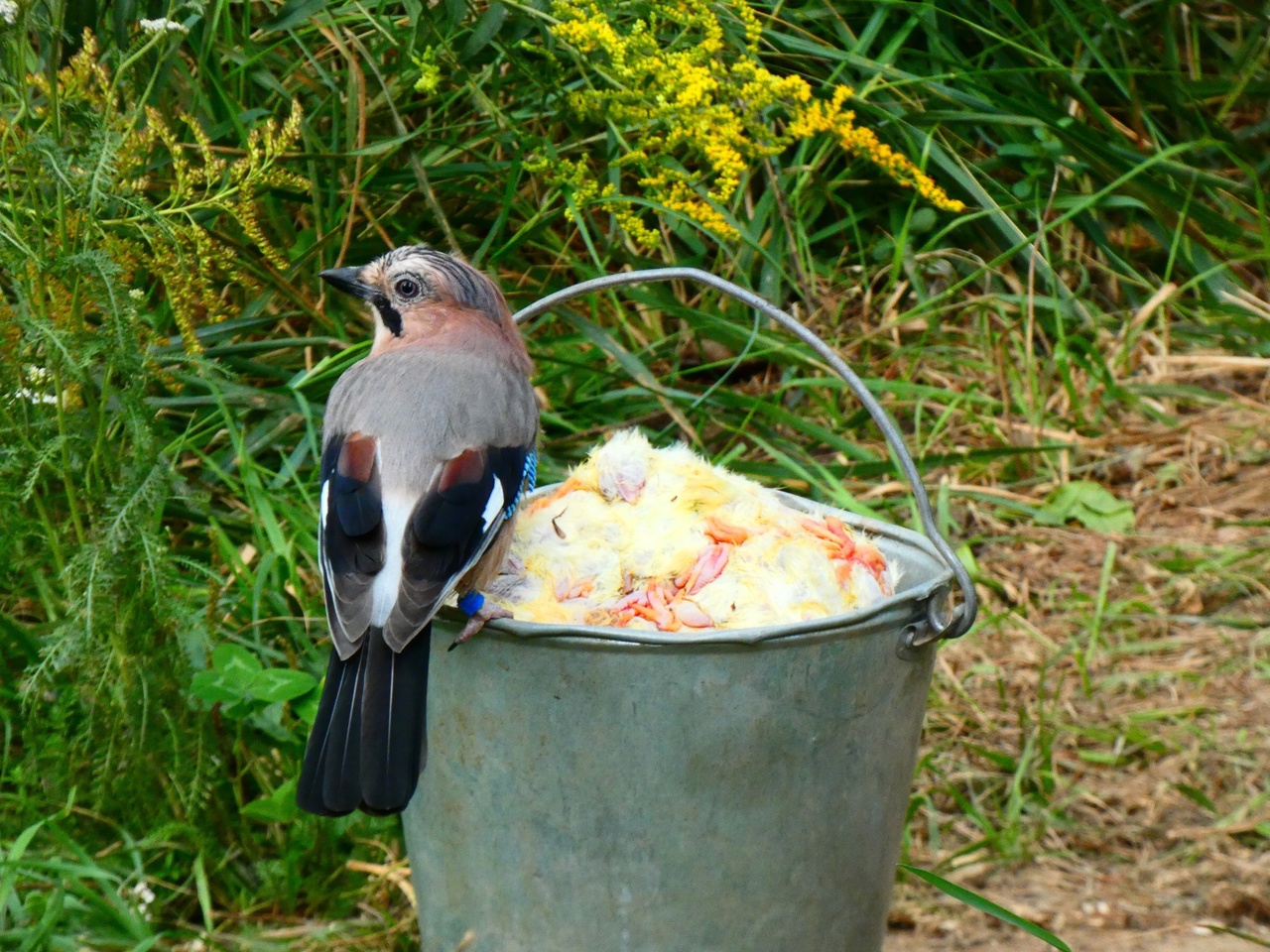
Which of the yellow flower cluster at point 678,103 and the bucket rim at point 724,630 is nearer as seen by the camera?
the bucket rim at point 724,630

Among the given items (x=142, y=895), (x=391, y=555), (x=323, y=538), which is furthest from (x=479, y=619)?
(x=142, y=895)

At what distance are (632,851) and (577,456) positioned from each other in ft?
5.38

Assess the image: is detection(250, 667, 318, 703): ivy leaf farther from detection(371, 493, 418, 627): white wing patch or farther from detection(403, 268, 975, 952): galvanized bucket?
detection(371, 493, 418, 627): white wing patch

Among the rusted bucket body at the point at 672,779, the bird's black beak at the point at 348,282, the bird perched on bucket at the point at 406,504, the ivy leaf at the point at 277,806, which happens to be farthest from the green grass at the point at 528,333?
the rusted bucket body at the point at 672,779

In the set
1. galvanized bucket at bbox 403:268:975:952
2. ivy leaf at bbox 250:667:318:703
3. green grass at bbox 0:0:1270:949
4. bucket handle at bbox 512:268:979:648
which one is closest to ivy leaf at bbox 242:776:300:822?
green grass at bbox 0:0:1270:949

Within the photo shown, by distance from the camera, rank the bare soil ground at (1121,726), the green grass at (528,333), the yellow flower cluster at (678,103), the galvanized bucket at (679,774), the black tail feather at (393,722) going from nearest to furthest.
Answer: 1. the black tail feather at (393,722)
2. the galvanized bucket at (679,774)
3. the green grass at (528,333)
4. the bare soil ground at (1121,726)
5. the yellow flower cluster at (678,103)

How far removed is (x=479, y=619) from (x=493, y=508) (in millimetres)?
167

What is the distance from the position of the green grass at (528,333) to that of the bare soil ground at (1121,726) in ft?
0.06

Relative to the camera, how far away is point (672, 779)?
2.22 meters

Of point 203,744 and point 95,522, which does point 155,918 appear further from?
point 95,522

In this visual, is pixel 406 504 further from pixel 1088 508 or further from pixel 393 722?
pixel 1088 508

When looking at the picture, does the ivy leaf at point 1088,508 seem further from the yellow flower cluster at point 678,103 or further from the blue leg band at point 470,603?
the blue leg band at point 470,603

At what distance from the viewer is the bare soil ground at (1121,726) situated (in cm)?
299

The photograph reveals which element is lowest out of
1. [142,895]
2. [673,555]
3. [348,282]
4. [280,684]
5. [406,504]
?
[142,895]
